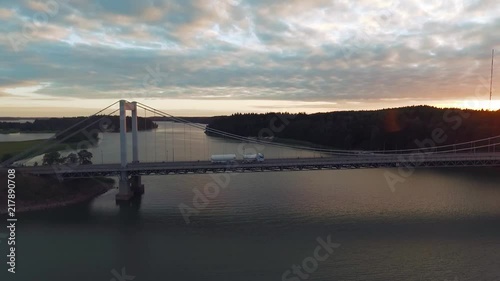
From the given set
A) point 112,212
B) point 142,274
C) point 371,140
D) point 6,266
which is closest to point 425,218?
point 142,274

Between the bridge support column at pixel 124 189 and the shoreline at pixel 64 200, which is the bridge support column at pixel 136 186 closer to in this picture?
the bridge support column at pixel 124 189

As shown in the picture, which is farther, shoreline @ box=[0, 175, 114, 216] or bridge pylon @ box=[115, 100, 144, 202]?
bridge pylon @ box=[115, 100, 144, 202]

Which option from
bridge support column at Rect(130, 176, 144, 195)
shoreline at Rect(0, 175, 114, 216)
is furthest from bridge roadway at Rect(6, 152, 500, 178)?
shoreline at Rect(0, 175, 114, 216)

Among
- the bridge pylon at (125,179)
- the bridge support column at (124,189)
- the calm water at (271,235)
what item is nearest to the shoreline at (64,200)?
the calm water at (271,235)

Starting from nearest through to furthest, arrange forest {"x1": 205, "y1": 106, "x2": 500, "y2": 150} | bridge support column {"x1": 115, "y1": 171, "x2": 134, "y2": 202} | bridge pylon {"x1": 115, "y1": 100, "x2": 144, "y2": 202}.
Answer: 1. bridge support column {"x1": 115, "y1": 171, "x2": 134, "y2": 202}
2. bridge pylon {"x1": 115, "y1": 100, "x2": 144, "y2": 202}
3. forest {"x1": 205, "y1": 106, "x2": 500, "y2": 150}

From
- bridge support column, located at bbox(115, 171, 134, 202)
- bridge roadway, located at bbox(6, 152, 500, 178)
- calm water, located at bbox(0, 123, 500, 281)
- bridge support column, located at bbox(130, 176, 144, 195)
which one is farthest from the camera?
bridge support column, located at bbox(130, 176, 144, 195)

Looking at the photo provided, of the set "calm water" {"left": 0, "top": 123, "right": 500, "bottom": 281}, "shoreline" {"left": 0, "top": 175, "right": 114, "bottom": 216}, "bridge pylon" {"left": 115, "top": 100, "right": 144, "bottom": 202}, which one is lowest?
"calm water" {"left": 0, "top": 123, "right": 500, "bottom": 281}

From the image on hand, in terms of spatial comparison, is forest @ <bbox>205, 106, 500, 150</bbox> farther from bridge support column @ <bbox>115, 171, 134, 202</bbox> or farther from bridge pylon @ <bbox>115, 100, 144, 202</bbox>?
bridge support column @ <bbox>115, 171, 134, 202</bbox>
